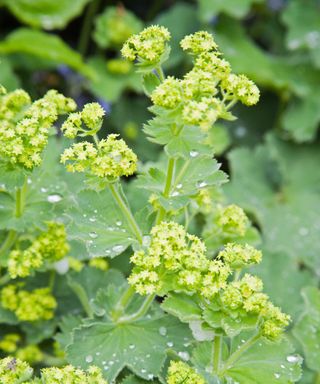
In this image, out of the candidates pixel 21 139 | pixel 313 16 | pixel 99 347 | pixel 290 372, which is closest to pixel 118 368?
pixel 99 347

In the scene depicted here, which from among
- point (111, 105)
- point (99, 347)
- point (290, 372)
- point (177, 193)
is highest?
point (177, 193)

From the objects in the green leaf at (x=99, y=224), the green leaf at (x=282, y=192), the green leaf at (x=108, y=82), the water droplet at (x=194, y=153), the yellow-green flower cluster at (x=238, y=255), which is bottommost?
→ the green leaf at (x=282, y=192)

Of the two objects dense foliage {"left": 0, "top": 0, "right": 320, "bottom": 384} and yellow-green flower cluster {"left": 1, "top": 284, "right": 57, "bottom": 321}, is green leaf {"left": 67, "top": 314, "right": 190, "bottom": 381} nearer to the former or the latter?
dense foliage {"left": 0, "top": 0, "right": 320, "bottom": 384}

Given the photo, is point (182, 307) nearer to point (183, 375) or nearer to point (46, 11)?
point (183, 375)

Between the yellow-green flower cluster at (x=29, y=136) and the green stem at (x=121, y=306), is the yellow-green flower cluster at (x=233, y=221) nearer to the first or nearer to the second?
the green stem at (x=121, y=306)

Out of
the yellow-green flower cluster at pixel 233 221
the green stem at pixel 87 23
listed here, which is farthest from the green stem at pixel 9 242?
the green stem at pixel 87 23

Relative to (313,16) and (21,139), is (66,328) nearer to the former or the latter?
(21,139)
